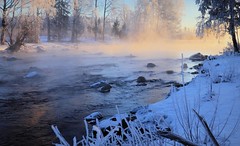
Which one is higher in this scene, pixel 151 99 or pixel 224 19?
pixel 224 19

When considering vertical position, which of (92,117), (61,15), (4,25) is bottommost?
(92,117)

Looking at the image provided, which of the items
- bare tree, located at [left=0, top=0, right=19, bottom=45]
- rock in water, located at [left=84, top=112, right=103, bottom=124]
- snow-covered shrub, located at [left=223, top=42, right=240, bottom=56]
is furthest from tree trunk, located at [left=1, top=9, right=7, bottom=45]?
rock in water, located at [left=84, top=112, right=103, bottom=124]

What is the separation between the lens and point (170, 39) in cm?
5819

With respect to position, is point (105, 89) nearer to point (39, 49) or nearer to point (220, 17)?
point (220, 17)

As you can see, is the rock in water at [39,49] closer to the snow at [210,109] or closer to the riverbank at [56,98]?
the riverbank at [56,98]

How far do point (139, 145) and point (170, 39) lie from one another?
5690cm

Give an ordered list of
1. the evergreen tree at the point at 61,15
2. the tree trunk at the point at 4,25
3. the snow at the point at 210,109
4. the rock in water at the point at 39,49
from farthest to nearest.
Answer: the evergreen tree at the point at 61,15
the rock in water at the point at 39,49
the tree trunk at the point at 4,25
the snow at the point at 210,109

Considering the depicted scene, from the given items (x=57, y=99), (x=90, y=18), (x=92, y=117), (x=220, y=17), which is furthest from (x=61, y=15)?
(x=92, y=117)

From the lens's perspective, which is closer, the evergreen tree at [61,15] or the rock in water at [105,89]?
the rock in water at [105,89]

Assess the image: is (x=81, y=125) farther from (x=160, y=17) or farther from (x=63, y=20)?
(x=160, y=17)

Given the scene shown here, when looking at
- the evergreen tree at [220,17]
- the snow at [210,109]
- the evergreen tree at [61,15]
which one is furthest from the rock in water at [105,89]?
the evergreen tree at [61,15]

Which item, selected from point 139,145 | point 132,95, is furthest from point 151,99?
point 139,145

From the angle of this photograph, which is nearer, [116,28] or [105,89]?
[105,89]

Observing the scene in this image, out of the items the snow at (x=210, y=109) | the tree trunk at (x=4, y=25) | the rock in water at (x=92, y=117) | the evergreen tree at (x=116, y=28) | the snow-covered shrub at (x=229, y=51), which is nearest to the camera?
the snow at (x=210, y=109)
